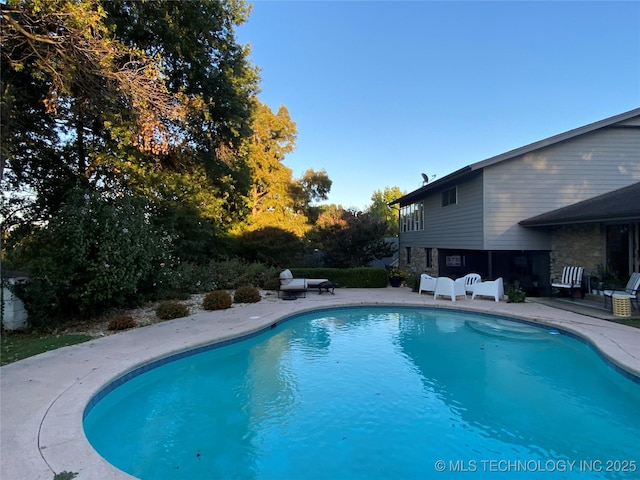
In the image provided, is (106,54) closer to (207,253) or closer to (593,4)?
(207,253)

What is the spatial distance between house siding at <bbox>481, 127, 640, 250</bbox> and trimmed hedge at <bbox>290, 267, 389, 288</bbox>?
516 centimetres

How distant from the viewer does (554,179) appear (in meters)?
12.8

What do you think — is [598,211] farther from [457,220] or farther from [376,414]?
[376,414]

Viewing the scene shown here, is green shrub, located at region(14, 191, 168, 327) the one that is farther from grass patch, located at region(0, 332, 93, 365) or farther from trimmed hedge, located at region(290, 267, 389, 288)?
trimmed hedge, located at region(290, 267, 389, 288)

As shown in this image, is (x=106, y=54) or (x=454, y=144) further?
(x=454, y=144)

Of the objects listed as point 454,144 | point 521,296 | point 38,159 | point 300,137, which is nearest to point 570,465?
point 521,296

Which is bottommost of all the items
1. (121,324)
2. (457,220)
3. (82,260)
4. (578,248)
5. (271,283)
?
(121,324)

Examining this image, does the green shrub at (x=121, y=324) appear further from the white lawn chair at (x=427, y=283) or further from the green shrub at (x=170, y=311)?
the white lawn chair at (x=427, y=283)

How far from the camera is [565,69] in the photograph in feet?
44.2

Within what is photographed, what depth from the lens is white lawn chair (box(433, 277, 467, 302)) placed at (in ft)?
40.4

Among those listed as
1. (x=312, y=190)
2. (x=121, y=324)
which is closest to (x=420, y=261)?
(x=312, y=190)

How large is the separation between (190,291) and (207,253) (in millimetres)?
5442

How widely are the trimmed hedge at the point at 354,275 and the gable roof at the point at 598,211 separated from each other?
636 centimetres

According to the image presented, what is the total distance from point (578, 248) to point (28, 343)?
15650 mm
